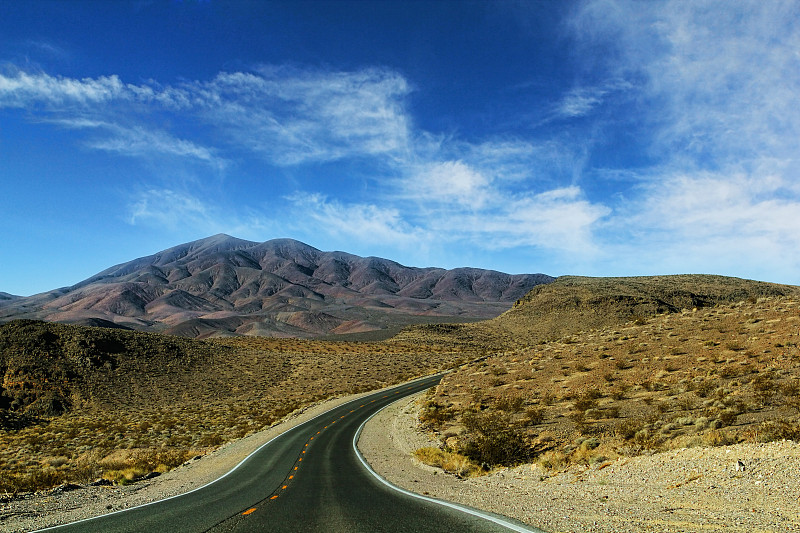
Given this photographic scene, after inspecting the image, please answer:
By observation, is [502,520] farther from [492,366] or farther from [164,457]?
[492,366]

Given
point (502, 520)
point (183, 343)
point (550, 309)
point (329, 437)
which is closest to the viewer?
point (502, 520)

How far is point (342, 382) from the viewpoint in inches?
2458

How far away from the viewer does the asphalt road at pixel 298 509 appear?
30.3 ft

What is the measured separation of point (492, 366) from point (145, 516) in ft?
101

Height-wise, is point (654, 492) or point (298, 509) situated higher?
point (654, 492)

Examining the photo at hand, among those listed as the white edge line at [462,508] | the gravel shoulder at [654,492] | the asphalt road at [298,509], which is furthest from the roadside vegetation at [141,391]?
the gravel shoulder at [654,492]

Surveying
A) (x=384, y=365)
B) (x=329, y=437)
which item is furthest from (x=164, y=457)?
(x=384, y=365)

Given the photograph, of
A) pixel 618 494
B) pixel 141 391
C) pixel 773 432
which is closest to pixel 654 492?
pixel 618 494

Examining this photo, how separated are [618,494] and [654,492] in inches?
30.2

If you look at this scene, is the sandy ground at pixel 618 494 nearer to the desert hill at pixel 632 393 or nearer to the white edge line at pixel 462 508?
the white edge line at pixel 462 508

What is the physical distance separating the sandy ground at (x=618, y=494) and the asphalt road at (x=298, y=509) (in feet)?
3.23

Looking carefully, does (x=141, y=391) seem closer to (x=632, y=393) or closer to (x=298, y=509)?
(x=298, y=509)

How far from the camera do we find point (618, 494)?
10.6m

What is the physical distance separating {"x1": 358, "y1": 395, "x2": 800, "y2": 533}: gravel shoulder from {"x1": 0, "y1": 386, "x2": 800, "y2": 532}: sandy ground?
19mm
